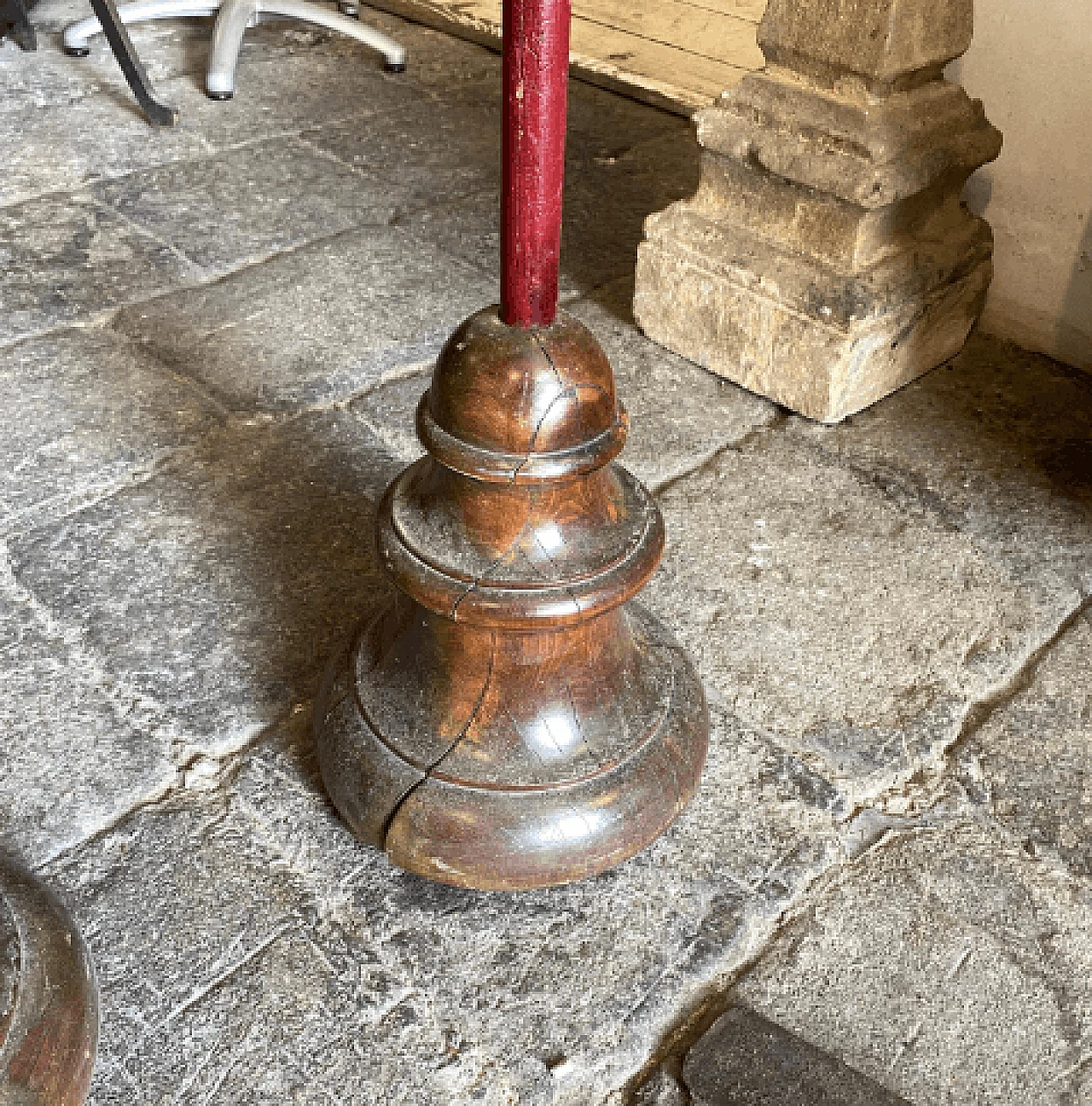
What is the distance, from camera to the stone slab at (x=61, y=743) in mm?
1596

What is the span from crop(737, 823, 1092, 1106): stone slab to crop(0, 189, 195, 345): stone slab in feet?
6.47

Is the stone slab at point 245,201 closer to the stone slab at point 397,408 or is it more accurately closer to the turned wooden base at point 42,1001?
the stone slab at point 397,408

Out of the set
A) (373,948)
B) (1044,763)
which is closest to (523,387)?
(373,948)

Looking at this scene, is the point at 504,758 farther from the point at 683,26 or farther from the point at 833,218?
the point at 683,26

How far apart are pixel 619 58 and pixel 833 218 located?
2.46 metres

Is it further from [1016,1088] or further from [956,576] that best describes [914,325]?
[1016,1088]

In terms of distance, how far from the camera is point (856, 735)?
5.83 ft

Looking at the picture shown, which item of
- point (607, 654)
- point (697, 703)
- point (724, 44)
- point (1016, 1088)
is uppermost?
point (607, 654)

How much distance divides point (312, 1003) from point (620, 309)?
5.91 feet

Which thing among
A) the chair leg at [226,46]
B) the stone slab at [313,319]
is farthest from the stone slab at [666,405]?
the chair leg at [226,46]

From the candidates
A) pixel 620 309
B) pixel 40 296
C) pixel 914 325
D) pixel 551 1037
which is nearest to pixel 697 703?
pixel 551 1037

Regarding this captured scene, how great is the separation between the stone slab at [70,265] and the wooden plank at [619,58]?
1.68 metres

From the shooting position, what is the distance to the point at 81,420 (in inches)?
91.7

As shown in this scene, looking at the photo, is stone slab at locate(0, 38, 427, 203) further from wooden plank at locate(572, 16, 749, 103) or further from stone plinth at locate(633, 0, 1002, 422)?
stone plinth at locate(633, 0, 1002, 422)
